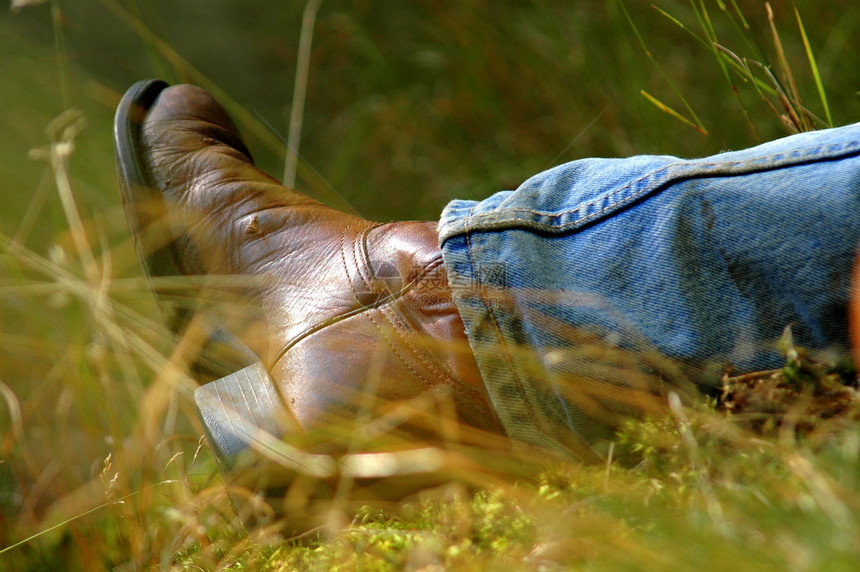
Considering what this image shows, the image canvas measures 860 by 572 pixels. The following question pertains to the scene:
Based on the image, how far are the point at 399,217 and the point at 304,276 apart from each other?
46.2 inches

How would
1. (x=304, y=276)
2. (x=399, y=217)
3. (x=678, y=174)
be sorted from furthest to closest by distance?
(x=399, y=217) < (x=304, y=276) < (x=678, y=174)

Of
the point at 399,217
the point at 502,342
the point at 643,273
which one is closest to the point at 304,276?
the point at 502,342

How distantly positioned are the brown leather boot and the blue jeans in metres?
0.06

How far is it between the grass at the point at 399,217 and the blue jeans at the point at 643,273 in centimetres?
6

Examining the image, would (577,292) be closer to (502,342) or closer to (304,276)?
(502,342)

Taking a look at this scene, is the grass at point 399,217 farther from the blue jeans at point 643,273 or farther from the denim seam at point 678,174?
the denim seam at point 678,174

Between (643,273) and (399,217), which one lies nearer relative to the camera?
(643,273)

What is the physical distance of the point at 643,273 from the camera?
0.74 metres

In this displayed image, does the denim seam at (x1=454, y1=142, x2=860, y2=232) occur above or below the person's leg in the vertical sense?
above

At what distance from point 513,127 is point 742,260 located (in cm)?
161

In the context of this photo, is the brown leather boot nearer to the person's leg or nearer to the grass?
the person's leg

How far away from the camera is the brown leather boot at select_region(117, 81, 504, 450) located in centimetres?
85

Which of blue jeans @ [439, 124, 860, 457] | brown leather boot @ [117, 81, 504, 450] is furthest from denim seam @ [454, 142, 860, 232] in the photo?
brown leather boot @ [117, 81, 504, 450]

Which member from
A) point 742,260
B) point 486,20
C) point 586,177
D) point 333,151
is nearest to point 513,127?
point 486,20
